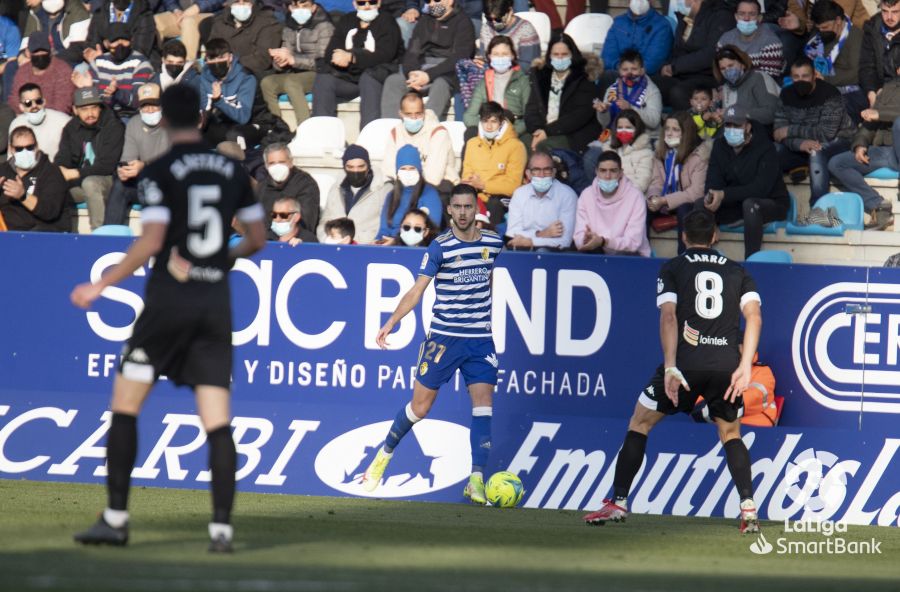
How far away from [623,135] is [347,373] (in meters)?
4.79

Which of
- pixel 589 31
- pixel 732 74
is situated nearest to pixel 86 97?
pixel 589 31

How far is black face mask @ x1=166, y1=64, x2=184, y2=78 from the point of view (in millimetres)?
16766

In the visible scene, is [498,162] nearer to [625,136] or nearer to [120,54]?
[625,136]

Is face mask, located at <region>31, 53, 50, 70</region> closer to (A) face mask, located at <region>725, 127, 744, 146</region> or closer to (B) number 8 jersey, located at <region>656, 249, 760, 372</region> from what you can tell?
(A) face mask, located at <region>725, 127, 744, 146</region>

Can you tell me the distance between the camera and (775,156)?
46.4ft

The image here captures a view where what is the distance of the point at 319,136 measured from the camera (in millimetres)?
16062

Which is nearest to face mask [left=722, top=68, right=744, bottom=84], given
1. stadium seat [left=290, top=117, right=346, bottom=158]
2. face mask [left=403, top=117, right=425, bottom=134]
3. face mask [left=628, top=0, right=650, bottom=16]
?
face mask [left=628, top=0, right=650, bottom=16]

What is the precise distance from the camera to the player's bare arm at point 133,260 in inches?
256

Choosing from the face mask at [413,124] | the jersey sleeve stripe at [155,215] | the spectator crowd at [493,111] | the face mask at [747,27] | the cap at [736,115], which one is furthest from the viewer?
the face mask at [747,27]

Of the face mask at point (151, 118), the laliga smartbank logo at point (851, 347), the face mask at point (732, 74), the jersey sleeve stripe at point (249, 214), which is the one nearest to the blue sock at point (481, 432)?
the laliga smartbank logo at point (851, 347)

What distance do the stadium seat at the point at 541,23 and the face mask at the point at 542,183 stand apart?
326 centimetres

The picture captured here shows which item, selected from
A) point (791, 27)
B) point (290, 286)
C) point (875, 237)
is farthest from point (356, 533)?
point (791, 27)

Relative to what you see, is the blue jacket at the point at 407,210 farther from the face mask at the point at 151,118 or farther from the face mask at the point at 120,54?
the face mask at the point at 120,54

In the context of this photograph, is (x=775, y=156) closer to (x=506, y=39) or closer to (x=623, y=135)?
(x=623, y=135)
